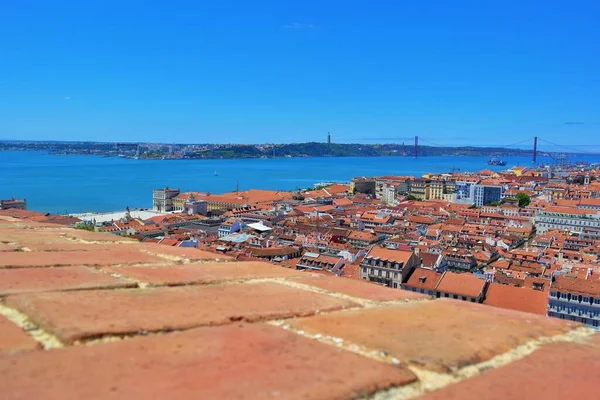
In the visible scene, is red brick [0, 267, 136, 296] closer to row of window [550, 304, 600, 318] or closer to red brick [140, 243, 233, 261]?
red brick [140, 243, 233, 261]

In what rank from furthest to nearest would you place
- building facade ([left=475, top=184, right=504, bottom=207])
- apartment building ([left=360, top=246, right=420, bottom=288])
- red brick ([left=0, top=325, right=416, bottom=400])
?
building facade ([left=475, top=184, right=504, bottom=207]) → apartment building ([left=360, top=246, right=420, bottom=288]) → red brick ([left=0, top=325, right=416, bottom=400])

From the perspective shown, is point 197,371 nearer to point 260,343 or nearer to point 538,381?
point 260,343

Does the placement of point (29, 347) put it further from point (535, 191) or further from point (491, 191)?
point (535, 191)

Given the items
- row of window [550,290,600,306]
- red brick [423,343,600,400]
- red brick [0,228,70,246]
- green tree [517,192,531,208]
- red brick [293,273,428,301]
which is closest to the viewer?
red brick [423,343,600,400]

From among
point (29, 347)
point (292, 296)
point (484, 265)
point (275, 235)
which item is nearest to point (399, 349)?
point (292, 296)

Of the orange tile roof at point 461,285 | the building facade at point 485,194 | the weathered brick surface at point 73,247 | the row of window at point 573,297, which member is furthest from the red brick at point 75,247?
the building facade at point 485,194

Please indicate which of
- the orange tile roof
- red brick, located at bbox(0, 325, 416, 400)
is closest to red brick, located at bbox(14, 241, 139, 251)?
red brick, located at bbox(0, 325, 416, 400)

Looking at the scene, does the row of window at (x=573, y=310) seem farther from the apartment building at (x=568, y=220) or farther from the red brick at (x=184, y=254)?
the apartment building at (x=568, y=220)
